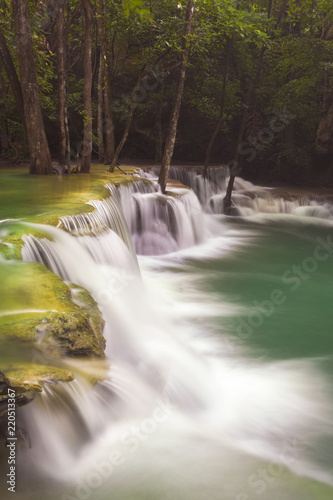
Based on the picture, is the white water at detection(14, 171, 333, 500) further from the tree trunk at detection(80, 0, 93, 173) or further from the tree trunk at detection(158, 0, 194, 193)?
the tree trunk at detection(80, 0, 93, 173)

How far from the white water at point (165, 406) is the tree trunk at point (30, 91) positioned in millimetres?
4627

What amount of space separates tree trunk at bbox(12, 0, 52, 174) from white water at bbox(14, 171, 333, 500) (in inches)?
182

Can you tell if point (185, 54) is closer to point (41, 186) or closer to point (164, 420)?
point (41, 186)

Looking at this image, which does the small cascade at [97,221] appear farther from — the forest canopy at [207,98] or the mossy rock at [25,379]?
the forest canopy at [207,98]

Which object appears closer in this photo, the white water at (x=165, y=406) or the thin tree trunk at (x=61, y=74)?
the white water at (x=165, y=406)

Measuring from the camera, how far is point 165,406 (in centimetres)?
438

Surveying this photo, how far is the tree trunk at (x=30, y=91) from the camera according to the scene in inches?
418

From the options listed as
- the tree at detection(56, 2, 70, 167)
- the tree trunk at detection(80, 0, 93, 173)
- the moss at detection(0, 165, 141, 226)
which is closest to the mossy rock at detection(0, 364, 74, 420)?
the moss at detection(0, 165, 141, 226)

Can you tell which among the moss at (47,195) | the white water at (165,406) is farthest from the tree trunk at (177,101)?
the white water at (165,406)

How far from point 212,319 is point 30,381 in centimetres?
466

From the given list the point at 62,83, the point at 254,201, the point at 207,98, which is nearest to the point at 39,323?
the point at 62,83

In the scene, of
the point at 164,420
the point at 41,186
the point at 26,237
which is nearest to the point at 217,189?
the point at 41,186

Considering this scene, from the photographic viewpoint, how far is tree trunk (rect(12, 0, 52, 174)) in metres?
10.6

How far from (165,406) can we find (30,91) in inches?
375
